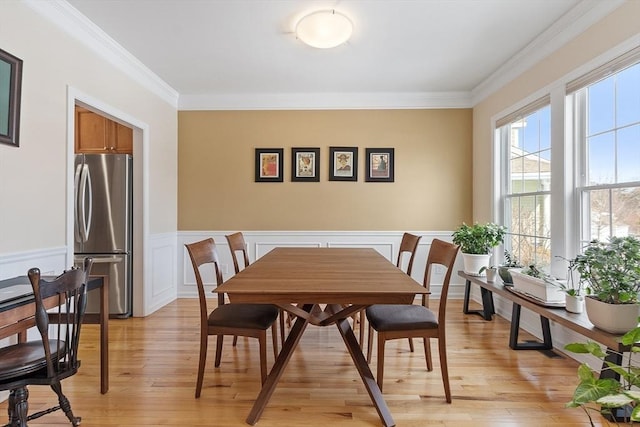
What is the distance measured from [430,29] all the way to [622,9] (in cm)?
120

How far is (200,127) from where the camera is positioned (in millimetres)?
4359

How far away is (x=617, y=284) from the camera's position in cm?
184

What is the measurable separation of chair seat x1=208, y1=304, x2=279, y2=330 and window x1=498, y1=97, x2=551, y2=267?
2.46m

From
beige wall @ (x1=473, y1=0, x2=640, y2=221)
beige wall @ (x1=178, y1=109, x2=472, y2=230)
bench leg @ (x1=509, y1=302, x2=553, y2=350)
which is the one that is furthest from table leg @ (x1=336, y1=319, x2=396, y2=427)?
beige wall @ (x1=473, y1=0, x2=640, y2=221)

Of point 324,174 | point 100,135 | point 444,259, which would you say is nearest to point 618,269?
point 444,259

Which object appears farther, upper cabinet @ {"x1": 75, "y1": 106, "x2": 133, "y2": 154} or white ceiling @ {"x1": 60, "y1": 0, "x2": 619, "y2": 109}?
upper cabinet @ {"x1": 75, "y1": 106, "x2": 133, "y2": 154}

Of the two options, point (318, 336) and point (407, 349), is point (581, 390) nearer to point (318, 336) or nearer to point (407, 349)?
point (407, 349)

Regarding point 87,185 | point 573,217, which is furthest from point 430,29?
point 87,185

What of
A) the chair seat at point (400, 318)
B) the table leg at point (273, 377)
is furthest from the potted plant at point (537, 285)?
the table leg at point (273, 377)

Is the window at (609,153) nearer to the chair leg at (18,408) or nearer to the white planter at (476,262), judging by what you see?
the white planter at (476,262)

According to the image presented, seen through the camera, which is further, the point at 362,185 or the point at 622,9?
the point at 362,185

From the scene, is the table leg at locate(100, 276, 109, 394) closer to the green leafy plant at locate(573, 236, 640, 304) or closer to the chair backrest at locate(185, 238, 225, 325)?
the chair backrest at locate(185, 238, 225, 325)

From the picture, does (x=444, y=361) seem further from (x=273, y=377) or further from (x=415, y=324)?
(x=273, y=377)

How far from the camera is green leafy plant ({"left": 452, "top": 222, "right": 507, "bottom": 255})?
3.39 metres
